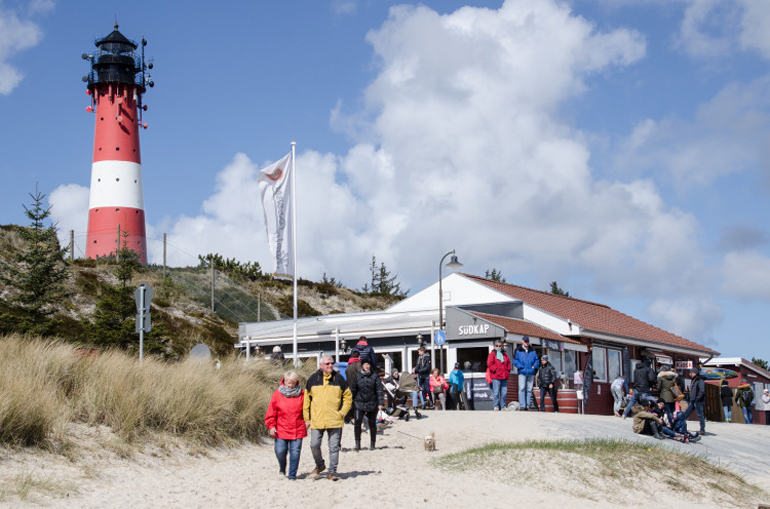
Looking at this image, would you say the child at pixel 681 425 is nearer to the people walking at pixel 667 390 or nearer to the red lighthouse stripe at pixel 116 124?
the people walking at pixel 667 390

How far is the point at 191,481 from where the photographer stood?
11461 mm

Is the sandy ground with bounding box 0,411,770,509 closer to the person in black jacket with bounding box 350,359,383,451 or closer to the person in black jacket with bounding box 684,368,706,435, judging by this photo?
the person in black jacket with bounding box 350,359,383,451

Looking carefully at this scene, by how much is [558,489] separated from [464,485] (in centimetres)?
139

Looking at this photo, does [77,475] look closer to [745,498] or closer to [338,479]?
[338,479]

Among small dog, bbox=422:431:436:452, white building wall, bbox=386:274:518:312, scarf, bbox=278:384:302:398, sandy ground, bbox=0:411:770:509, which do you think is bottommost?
sandy ground, bbox=0:411:770:509

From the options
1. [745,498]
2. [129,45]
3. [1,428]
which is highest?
[129,45]

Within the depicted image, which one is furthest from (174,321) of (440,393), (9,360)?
(9,360)

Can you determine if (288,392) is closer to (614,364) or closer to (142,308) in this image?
(142,308)

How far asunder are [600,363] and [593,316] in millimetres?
4130

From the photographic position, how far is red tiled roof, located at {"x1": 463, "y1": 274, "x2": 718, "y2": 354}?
30922 mm

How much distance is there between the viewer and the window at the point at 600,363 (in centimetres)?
2934

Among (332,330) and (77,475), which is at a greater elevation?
(332,330)

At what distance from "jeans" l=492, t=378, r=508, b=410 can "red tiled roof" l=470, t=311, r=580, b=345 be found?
317 centimetres

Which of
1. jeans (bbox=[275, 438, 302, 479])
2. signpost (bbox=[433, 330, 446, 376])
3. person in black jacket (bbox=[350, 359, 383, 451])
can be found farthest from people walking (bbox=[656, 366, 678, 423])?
jeans (bbox=[275, 438, 302, 479])
